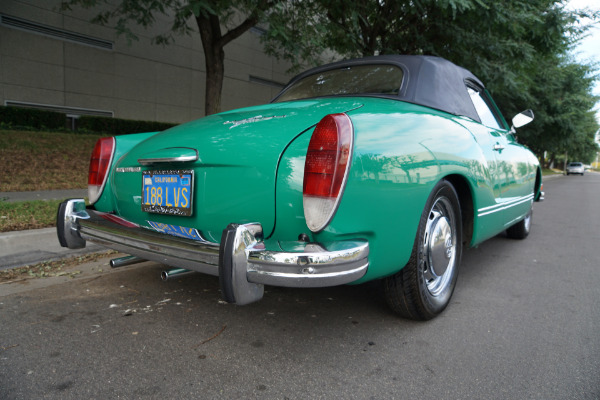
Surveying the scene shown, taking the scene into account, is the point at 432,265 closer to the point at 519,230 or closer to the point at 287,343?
the point at 287,343

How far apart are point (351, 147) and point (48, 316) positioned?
1.99 m

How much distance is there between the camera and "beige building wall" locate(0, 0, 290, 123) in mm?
11914

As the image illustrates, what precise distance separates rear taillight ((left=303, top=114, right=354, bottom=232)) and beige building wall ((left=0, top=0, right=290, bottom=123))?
10788 millimetres

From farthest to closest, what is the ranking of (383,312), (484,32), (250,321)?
(484,32)
(383,312)
(250,321)

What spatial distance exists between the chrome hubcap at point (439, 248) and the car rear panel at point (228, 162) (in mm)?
827

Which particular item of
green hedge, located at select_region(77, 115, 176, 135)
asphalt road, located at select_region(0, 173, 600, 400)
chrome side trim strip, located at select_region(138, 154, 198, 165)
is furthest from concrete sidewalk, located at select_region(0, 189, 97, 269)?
green hedge, located at select_region(77, 115, 176, 135)

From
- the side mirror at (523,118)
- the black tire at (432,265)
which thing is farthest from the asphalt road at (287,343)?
the side mirror at (523,118)

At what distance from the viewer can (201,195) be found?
6.94 ft

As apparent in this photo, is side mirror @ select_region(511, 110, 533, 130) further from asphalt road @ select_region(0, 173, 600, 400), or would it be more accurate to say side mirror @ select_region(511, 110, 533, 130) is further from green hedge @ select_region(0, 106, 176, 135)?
green hedge @ select_region(0, 106, 176, 135)

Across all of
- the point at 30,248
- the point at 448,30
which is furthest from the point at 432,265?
the point at 448,30

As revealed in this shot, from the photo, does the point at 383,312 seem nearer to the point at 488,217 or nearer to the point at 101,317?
the point at 488,217

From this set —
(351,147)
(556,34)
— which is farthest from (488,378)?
(556,34)

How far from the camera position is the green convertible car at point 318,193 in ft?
5.77

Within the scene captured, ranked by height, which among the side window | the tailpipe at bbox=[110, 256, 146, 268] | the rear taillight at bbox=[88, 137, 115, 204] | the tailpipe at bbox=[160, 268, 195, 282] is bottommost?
the tailpipe at bbox=[110, 256, 146, 268]
